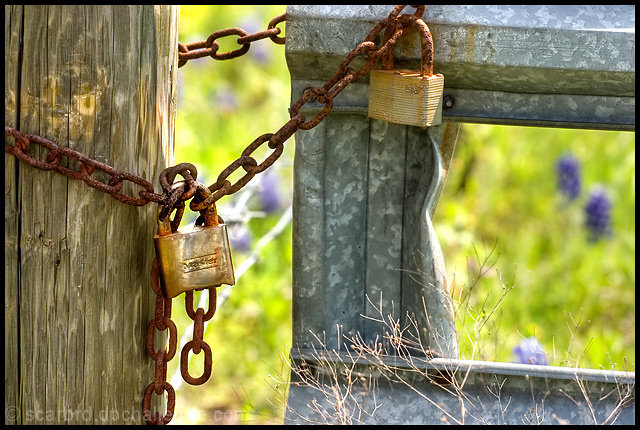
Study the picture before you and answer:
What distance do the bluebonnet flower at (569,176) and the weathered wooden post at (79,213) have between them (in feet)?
11.6

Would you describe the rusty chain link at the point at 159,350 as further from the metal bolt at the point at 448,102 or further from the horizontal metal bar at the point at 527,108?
the metal bolt at the point at 448,102

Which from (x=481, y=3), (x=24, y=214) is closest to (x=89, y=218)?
(x=24, y=214)

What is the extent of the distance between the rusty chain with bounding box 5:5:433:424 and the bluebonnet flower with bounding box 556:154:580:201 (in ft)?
10.4

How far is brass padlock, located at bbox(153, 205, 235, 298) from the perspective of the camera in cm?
159

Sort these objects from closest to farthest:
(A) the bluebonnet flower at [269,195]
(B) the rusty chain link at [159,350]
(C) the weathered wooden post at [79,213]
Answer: (C) the weathered wooden post at [79,213]
(B) the rusty chain link at [159,350]
(A) the bluebonnet flower at [269,195]

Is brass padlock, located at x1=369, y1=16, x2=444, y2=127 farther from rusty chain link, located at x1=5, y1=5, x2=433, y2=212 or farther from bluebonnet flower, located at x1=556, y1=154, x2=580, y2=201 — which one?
bluebonnet flower, located at x1=556, y1=154, x2=580, y2=201

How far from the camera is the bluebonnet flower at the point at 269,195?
456 centimetres

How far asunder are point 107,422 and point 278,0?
1.38 m

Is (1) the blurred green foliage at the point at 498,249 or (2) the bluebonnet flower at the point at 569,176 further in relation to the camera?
(2) the bluebonnet flower at the point at 569,176

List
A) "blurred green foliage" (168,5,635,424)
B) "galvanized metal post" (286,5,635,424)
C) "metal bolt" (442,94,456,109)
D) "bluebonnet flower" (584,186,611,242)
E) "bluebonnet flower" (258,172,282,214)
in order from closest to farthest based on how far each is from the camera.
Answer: "galvanized metal post" (286,5,635,424), "metal bolt" (442,94,456,109), "blurred green foliage" (168,5,635,424), "bluebonnet flower" (584,186,611,242), "bluebonnet flower" (258,172,282,214)

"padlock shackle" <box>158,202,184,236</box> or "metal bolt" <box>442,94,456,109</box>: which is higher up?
"metal bolt" <box>442,94,456,109</box>

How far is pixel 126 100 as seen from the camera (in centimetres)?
157

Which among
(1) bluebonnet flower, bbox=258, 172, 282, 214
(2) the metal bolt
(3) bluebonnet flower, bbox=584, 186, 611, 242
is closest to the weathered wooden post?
(2) the metal bolt

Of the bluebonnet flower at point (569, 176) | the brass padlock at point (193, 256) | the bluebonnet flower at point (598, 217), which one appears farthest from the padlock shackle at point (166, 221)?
the bluebonnet flower at point (569, 176)
